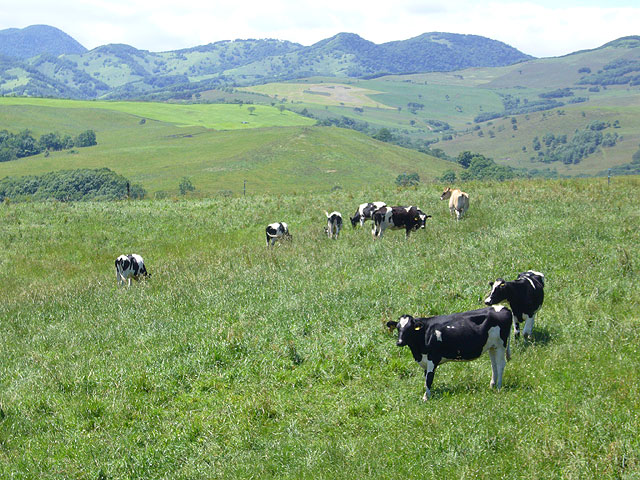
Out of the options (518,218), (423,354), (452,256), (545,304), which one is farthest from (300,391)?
(518,218)

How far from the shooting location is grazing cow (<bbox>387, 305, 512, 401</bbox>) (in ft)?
31.9

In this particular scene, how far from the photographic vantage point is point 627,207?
2239cm

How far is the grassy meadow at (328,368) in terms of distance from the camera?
8000 mm

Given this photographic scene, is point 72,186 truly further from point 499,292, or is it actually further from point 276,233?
point 499,292

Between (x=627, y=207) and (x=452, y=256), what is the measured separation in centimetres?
968

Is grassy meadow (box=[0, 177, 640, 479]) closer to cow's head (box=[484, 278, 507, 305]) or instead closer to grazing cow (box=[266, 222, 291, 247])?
cow's head (box=[484, 278, 507, 305])

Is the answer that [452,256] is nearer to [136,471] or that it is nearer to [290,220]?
[136,471]

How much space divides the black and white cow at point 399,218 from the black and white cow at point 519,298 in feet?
39.7

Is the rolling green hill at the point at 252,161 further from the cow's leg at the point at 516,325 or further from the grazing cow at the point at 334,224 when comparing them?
the cow's leg at the point at 516,325

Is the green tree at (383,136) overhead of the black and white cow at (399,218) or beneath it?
beneath

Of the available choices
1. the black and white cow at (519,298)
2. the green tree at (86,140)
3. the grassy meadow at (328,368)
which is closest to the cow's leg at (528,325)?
the black and white cow at (519,298)

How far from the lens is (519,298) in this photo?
38.3 ft

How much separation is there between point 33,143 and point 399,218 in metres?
170

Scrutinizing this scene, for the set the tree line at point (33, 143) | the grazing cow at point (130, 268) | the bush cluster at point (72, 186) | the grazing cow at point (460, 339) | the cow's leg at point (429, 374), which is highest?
the grazing cow at point (460, 339)
